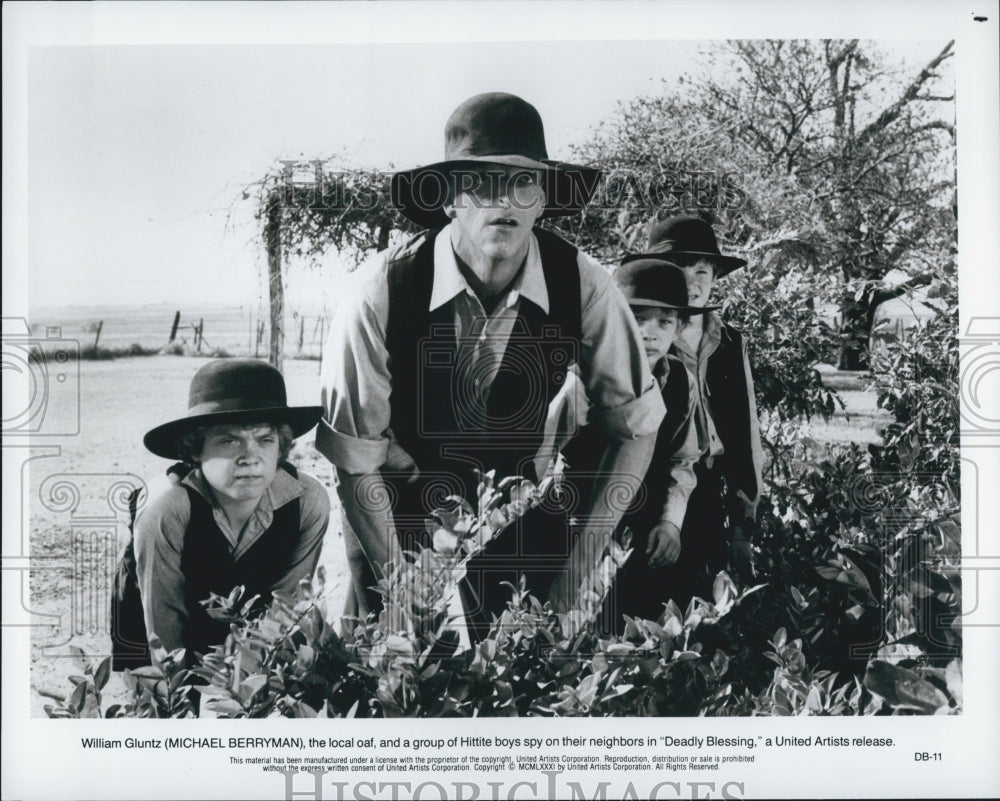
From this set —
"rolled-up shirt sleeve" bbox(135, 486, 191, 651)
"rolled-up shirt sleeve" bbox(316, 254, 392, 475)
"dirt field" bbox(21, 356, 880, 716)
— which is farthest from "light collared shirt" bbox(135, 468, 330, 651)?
"rolled-up shirt sleeve" bbox(316, 254, 392, 475)

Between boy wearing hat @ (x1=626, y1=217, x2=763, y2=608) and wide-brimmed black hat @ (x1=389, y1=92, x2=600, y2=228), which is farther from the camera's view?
boy wearing hat @ (x1=626, y1=217, x2=763, y2=608)

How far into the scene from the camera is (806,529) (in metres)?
4.45

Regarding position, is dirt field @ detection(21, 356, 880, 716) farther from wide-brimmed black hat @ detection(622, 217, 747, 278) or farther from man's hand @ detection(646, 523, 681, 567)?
wide-brimmed black hat @ detection(622, 217, 747, 278)

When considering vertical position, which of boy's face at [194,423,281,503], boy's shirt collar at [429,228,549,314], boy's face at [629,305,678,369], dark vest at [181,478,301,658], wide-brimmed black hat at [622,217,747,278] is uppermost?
wide-brimmed black hat at [622,217,747,278]

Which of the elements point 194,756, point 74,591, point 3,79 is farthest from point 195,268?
point 194,756

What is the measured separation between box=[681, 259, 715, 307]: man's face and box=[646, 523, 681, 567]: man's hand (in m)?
0.92

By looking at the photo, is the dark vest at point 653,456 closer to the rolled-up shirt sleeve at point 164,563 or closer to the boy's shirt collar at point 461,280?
the boy's shirt collar at point 461,280

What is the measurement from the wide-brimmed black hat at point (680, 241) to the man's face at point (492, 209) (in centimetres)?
48

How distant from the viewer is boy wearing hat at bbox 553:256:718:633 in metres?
4.31

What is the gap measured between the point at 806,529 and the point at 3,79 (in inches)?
146

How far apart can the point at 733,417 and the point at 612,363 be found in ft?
1.89

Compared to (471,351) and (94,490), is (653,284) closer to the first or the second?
(471,351)

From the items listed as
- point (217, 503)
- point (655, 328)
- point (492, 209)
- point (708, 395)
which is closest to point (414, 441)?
point (217, 503)

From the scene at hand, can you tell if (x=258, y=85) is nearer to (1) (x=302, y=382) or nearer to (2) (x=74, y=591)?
(1) (x=302, y=382)
